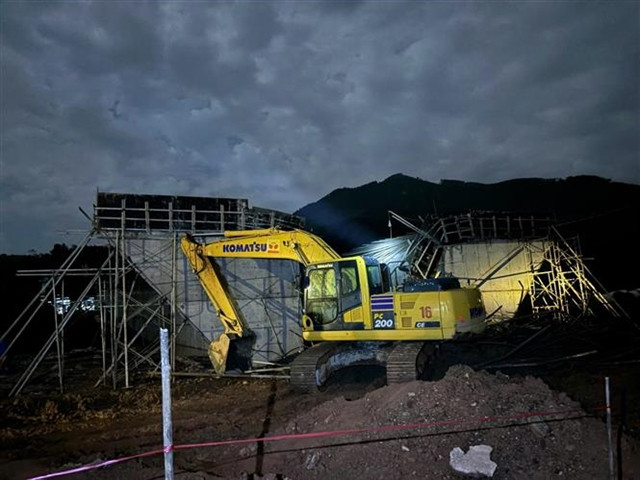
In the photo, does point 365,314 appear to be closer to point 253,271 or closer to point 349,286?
point 349,286

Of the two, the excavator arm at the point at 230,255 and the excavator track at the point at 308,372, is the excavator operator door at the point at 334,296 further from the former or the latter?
the excavator arm at the point at 230,255

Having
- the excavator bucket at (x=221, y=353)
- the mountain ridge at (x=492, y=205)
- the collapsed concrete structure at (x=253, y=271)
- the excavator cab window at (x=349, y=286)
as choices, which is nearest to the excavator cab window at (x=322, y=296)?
the excavator cab window at (x=349, y=286)

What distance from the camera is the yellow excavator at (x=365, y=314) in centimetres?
939

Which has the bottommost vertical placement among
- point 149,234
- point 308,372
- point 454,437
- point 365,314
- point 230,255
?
point 454,437

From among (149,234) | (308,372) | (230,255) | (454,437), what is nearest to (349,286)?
(308,372)

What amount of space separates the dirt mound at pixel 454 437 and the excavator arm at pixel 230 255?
16.6 ft

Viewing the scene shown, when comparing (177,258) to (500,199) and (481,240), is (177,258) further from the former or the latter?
(500,199)

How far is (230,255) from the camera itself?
1193cm

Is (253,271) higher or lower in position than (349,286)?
higher

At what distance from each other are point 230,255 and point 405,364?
560 cm

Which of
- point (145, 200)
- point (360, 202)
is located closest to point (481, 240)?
point (145, 200)

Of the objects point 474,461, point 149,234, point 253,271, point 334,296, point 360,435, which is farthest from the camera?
point 253,271

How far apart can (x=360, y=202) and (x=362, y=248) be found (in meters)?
39.6

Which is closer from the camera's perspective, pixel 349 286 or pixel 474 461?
pixel 474 461
